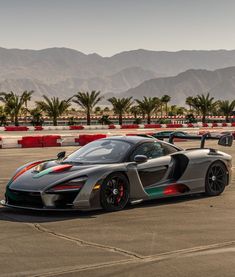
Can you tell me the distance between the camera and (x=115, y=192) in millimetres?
9234

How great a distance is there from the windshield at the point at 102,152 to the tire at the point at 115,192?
1.44 feet

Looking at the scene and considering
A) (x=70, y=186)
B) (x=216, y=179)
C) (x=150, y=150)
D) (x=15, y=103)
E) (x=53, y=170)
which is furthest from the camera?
(x=15, y=103)

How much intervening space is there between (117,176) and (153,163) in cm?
98

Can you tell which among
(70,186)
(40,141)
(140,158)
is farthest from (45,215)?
(40,141)

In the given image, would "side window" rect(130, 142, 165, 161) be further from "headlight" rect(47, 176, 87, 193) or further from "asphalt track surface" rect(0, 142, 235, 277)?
"headlight" rect(47, 176, 87, 193)

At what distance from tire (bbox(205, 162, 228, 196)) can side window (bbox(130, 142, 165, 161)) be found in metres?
1.21

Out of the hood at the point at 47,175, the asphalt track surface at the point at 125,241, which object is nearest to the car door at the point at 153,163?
the asphalt track surface at the point at 125,241

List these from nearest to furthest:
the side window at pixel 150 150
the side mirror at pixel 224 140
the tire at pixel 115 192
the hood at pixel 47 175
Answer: the hood at pixel 47 175
the tire at pixel 115 192
the side window at pixel 150 150
the side mirror at pixel 224 140

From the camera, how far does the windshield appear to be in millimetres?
9781

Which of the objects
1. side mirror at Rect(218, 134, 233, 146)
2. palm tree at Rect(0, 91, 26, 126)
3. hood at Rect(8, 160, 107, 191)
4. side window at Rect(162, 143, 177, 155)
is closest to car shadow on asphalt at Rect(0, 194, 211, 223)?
hood at Rect(8, 160, 107, 191)

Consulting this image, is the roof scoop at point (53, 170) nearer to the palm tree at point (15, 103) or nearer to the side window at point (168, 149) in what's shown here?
the side window at point (168, 149)

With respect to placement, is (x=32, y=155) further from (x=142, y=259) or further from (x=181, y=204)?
(x=142, y=259)

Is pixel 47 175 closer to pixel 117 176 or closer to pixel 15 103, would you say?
pixel 117 176

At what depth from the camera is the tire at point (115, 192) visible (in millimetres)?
9070
